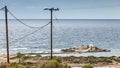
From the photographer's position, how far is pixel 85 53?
75312mm

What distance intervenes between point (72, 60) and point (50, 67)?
22.8m

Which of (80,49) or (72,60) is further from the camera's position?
(80,49)

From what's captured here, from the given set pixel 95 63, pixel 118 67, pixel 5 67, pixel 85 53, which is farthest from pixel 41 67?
pixel 85 53

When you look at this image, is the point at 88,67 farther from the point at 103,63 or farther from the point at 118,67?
the point at 103,63

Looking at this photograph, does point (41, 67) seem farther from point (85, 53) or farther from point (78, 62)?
point (85, 53)

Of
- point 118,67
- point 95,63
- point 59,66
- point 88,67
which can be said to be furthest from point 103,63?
point 59,66

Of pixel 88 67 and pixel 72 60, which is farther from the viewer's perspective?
pixel 72 60

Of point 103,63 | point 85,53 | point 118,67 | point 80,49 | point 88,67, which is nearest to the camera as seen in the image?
point 88,67

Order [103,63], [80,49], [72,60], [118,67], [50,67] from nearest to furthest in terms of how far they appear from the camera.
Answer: [50,67], [118,67], [103,63], [72,60], [80,49]

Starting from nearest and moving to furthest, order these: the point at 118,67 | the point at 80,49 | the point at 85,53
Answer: the point at 118,67 < the point at 85,53 < the point at 80,49

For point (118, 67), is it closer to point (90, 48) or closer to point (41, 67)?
point (41, 67)

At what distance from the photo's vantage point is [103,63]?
55812mm

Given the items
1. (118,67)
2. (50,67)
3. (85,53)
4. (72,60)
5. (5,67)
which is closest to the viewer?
(5,67)

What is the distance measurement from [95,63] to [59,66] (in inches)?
765
